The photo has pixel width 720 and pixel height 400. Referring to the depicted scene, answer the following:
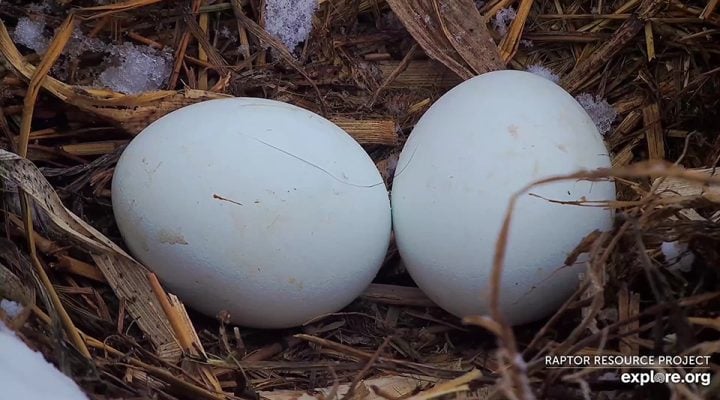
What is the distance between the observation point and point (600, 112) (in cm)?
153

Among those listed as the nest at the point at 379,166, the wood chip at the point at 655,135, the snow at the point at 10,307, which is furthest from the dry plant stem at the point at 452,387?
the wood chip at the point at 655,135

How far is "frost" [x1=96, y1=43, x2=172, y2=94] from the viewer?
5.03 ft

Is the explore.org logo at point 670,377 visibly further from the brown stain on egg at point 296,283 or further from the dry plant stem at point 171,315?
the dry plant stem at point 171,315

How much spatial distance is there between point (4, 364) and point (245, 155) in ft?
1.43

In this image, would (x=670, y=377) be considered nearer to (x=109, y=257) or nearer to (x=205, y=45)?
(x=109, y=257)

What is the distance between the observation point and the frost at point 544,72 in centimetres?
157

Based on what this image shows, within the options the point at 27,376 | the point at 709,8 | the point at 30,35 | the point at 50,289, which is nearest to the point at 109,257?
the point at 50,289

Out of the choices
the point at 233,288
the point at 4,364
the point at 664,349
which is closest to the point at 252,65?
the point at 233,288

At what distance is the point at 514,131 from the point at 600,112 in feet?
1.21

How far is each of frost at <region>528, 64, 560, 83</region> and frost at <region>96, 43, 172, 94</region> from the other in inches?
28.2

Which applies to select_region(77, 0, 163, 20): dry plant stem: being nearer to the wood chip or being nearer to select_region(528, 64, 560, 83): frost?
select_region(528, 64, 560, 83): frost

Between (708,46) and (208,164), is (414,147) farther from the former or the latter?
(708,46)

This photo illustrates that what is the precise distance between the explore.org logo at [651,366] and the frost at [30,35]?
1053 millimetres

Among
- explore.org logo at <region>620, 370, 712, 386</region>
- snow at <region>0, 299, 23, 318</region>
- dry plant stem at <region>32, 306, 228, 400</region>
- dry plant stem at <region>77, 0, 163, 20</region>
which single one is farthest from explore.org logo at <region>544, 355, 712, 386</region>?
dry plant stem at <region>77, 0, 163, 20</region>
